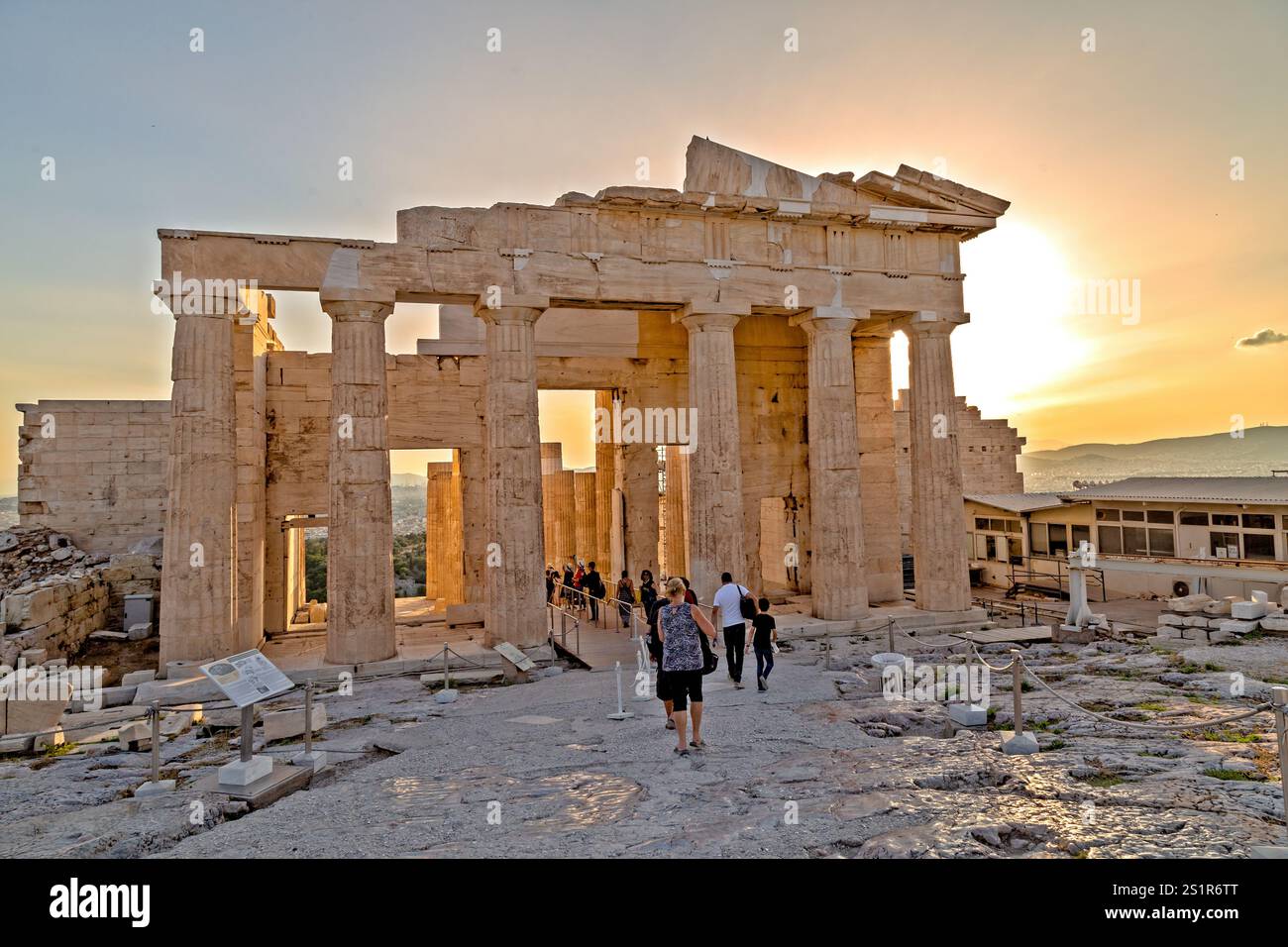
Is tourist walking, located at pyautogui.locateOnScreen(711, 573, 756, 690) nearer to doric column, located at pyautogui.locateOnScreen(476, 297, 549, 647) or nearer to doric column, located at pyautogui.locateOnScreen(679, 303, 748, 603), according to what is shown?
doric column, located at pyautogui.locateOnScreen(679, 303, 748, 603)

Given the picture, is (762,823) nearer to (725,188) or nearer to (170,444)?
(170,444)

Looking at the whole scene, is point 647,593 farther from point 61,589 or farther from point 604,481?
point 61,589

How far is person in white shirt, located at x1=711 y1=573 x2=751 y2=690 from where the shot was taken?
33.3ft

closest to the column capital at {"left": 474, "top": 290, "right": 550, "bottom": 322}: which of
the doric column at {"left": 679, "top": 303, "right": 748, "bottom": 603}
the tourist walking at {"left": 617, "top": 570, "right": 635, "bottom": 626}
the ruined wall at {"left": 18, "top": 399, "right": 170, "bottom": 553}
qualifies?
the doric column at {"left": 679, "top": 303, "right": 748, "bottom": 603}

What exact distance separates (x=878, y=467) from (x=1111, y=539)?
8.38 meters

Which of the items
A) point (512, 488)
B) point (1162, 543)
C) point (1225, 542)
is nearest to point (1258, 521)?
point (1225, 542)

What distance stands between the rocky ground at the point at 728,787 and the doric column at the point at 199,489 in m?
3.79

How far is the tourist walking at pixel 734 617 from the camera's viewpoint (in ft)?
33.3

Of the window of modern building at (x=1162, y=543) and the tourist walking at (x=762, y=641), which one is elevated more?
the window of modern building at (x=1162, y=543)

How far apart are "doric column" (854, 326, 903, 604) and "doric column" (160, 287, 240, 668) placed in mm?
14572

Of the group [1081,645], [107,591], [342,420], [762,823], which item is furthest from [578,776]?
[107,591]

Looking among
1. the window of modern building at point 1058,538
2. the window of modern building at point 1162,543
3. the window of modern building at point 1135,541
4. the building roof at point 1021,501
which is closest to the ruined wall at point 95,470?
the building roof at point 1021,501

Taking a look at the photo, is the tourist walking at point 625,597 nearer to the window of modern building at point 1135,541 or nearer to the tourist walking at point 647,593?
the tourist walking at point 647,593

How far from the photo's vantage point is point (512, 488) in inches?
560
